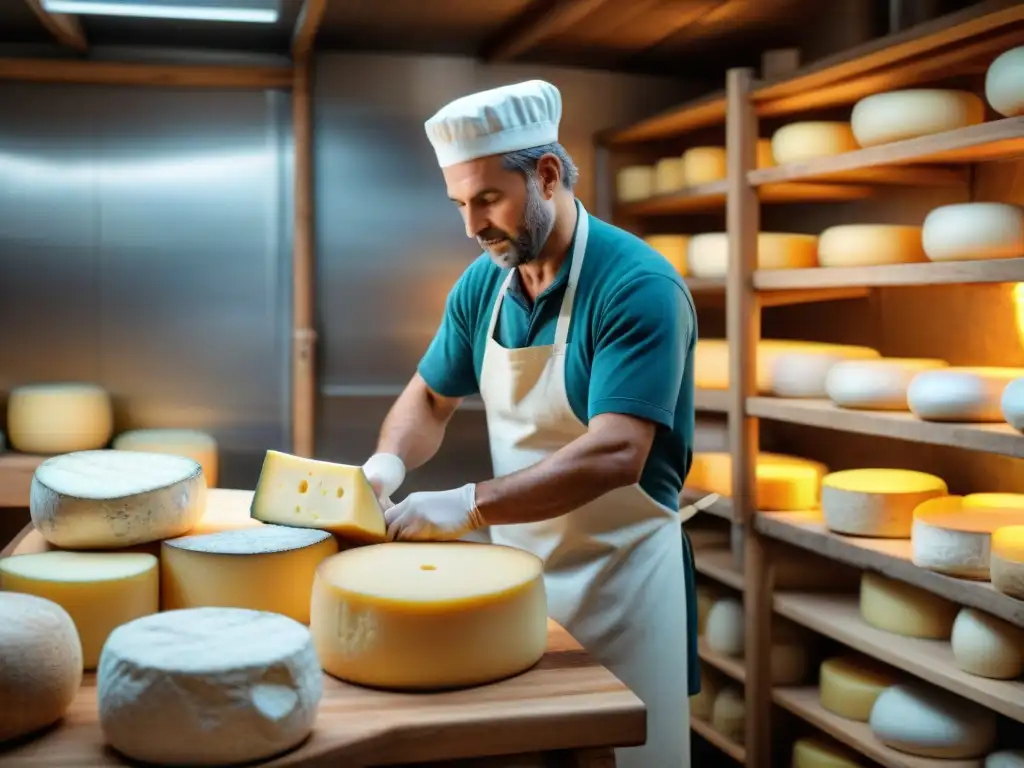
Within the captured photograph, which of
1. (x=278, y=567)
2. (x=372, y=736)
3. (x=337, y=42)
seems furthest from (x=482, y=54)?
(x=372, y=736)

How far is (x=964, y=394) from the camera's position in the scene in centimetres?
263

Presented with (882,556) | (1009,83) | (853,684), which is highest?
(1009,83)

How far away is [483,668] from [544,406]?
0.87m

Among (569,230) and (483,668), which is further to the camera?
(569,230)

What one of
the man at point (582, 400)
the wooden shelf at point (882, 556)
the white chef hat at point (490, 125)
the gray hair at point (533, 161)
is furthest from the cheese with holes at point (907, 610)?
the white chef hat at point (490, 125)

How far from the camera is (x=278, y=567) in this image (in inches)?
65.1

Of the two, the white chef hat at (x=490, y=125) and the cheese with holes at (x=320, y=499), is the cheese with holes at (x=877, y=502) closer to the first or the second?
the white chef hat at (x=490, y=125)

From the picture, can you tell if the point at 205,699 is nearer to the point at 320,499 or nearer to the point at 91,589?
the point at 91,589

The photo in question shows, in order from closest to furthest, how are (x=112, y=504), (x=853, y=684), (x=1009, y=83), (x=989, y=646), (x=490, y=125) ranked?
(x=112, y=504), (x=490, y=125), (x=1009, y=83), (x=989, y=646), (x=853, y=684)

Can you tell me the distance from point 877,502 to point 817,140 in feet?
3.46

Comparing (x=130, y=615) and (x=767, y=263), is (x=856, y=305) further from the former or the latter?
(x=130, y=615)

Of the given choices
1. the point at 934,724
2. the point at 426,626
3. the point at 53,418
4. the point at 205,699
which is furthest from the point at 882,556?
the point at 53,418

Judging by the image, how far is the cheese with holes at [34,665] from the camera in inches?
49.6

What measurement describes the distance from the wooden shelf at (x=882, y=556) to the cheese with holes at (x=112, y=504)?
1765 millimetres
